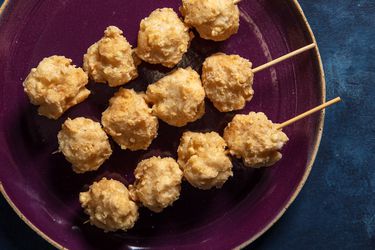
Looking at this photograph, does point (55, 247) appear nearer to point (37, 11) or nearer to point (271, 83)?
point (37, 11)

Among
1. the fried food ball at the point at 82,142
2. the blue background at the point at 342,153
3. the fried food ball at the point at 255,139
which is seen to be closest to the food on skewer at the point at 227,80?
the fried food ball at the point at 255,139

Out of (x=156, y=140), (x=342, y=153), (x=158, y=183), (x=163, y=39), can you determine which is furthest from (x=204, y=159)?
(x=342, y=153)

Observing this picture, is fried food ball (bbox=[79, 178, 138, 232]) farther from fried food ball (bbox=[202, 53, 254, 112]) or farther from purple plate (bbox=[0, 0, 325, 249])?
fried food ball (bbox=[202, 53, 254, 112])

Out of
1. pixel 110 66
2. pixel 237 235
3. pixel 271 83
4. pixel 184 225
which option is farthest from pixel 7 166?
pixel 271 83

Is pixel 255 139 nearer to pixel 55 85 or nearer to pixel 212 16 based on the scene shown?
pixel 212 16

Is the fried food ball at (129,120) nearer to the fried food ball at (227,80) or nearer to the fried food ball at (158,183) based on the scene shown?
the fried food ball at (158,183)
